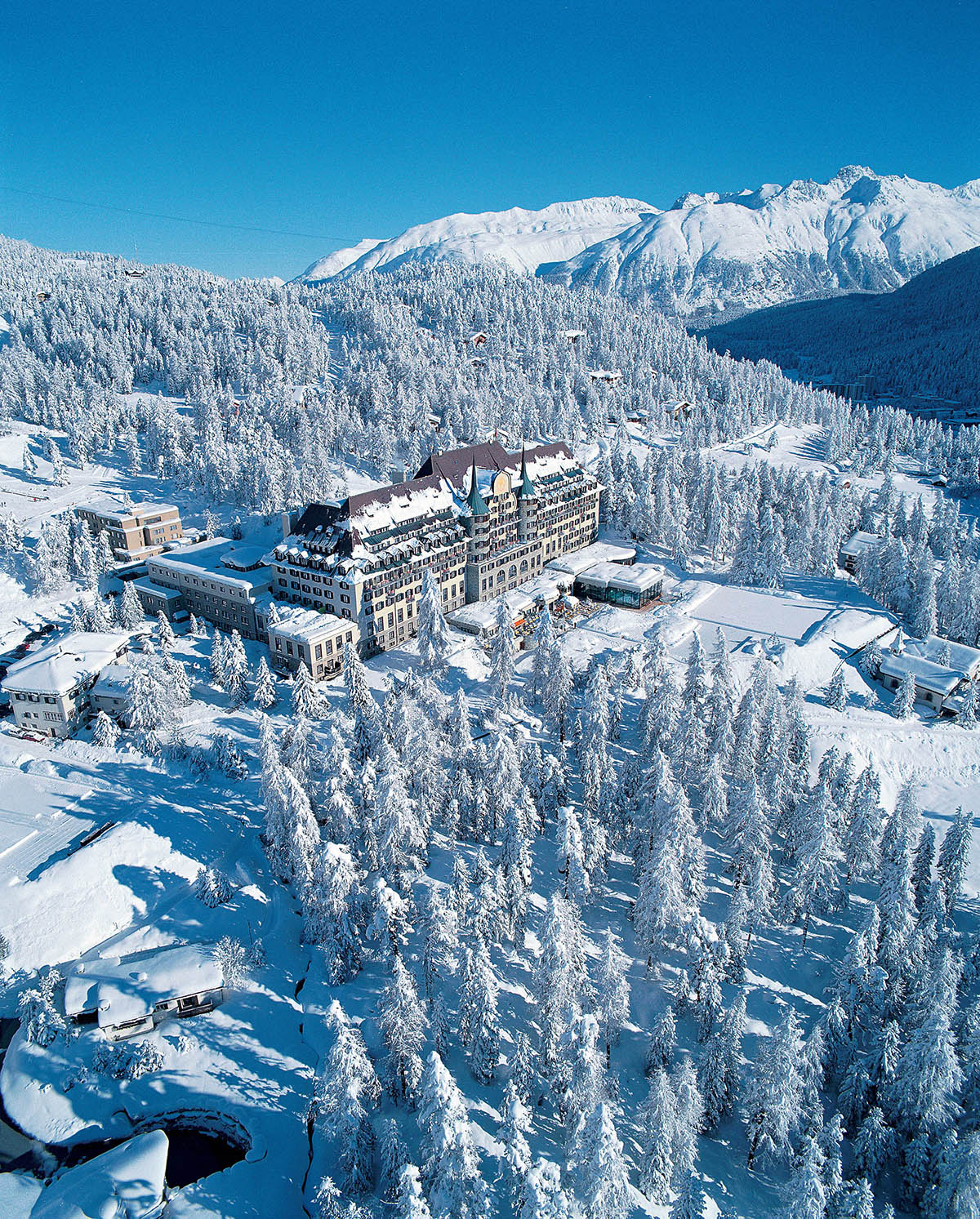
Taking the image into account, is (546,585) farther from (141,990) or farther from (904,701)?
(141,990)

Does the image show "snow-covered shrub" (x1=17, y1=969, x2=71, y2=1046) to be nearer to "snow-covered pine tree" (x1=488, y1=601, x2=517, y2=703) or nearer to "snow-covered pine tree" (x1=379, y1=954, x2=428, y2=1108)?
"snow-covered pine tree" (x1=379, y1=954, x2=428, y2=1108)

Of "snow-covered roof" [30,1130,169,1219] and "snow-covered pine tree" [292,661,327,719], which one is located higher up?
"snow-covered pine tree" [292,661,327,719]

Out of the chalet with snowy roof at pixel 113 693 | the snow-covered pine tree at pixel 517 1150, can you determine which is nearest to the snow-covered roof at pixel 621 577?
the chalet with snowy roof at pixel 113 693

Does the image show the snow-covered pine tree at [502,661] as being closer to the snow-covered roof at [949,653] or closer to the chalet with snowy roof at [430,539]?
the chalet with snowy roof at [430,539]

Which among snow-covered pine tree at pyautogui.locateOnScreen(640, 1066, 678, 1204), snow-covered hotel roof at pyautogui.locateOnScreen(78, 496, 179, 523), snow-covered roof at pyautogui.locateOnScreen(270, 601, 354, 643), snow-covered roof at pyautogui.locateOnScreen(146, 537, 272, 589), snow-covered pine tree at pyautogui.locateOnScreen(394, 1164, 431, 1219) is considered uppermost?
snow-covered hotel roof at pyautogui.locateOnScreen(78, 496, 179, 523)

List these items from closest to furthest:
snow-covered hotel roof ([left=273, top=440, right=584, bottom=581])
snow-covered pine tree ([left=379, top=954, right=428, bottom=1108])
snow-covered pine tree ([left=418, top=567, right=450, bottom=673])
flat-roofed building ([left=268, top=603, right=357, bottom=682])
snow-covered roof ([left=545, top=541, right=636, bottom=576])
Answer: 1. snow-covered pine tree ([left=379, top=954, right=428, bottom=1108])
2. flat-roofed building ([left=268, top=603, right=357, bottom=682])
3. snow-covered pine tree ([left=418, top=567, right=450, bottom=673])
4. snow-covered hotel roof ([left=273, top=440, right=584, bottom=581])
5. snow-covered roof ([left=545, top=541, right=636, bottom=576])

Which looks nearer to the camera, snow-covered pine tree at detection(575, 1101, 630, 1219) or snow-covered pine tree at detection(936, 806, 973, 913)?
snow-covered pine tree at detection(575, 1101, 630, 1219)

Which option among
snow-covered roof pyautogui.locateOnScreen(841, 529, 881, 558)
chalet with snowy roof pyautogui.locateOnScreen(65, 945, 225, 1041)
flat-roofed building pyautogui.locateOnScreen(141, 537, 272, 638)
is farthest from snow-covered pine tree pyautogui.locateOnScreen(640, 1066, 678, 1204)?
snow-covered roof pyautogui.locateOnScreen(841, 529, 881, 558)

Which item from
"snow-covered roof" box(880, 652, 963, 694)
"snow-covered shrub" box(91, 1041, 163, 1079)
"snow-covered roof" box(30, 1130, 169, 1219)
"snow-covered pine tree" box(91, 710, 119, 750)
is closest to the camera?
"snow-covered roof" box(30, 1130, 169, 1219)
